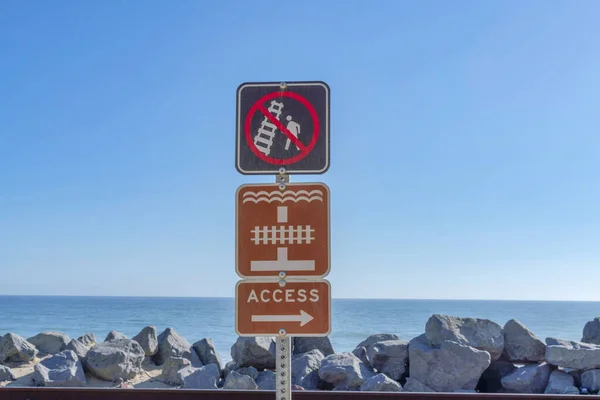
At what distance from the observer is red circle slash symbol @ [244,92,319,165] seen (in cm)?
286

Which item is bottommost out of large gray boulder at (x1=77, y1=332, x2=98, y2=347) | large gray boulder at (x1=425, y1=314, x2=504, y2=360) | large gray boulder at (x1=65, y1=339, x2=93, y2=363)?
large gray boulder at (x1=77, y1=332, x2=98, y2=347)

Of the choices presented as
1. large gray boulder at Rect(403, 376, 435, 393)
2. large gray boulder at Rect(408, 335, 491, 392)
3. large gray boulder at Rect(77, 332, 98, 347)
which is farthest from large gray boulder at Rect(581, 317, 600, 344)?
large gray boulder at Rect(77, 332, 98, 347)

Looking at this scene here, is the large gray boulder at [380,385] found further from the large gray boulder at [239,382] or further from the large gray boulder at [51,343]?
the large gray boulder at [51,343]

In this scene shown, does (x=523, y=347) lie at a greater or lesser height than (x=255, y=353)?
greater

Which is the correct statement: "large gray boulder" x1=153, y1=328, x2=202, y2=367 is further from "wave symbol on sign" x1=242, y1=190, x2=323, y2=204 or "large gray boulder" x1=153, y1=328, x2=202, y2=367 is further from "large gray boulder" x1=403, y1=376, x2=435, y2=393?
"wave symbol on sign" x1=242, y1=190, x2=323, y2=204

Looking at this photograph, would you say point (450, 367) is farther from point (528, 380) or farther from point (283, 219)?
point (283, 219)

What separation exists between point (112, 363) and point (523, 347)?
6511 mm

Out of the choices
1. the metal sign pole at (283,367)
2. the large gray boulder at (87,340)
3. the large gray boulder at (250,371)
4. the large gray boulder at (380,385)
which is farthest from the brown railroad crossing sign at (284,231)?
the large gray boulder at (87,340)

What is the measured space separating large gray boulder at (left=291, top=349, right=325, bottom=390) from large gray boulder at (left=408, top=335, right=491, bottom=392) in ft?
4.73

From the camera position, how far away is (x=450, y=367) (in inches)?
326

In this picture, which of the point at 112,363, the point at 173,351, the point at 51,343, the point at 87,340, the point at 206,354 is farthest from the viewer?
the point at 87,340

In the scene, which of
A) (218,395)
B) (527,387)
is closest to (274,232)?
(218,395)

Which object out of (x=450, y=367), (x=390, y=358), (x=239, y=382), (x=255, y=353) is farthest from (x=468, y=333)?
(x=239, y=382)

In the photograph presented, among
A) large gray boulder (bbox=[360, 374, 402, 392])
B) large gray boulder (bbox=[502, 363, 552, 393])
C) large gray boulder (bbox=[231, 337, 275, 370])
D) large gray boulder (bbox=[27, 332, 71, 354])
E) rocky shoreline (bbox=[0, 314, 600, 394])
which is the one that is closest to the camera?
large gray boulder (bbox=[360, 374, 402, 392])
